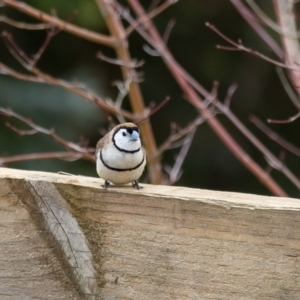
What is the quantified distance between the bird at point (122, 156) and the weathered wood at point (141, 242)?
569 millimetres

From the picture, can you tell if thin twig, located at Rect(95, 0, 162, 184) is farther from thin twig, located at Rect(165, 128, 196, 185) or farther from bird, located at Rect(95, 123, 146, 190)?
bird, located at Rect(95, 123, 146, 190)

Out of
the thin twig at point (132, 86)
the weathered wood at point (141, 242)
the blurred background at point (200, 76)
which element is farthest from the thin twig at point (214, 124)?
the blurred background at point (200, 76)

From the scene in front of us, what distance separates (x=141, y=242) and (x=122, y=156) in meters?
0.84

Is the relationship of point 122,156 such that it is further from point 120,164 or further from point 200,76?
point 200,76

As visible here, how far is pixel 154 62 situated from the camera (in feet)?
26.6

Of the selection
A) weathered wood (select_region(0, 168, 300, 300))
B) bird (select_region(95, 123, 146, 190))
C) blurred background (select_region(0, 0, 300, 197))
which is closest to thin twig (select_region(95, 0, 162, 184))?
bird (select_region(95, 123, 146, 190))

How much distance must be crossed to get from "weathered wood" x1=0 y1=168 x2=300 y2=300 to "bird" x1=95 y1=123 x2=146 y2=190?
57 centimetres

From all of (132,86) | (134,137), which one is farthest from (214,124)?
(134,137)

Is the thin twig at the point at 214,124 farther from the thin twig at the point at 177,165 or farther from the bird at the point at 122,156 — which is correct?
the bird at the point at 122,156

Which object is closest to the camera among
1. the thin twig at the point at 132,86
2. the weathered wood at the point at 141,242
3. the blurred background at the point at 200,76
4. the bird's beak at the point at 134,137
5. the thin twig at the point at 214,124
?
the weathered wood at the point at 141,242

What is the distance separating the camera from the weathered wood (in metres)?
1.34

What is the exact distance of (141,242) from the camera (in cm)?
141

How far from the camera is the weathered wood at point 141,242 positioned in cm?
134

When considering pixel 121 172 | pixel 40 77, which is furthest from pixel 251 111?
pixel 121 172
